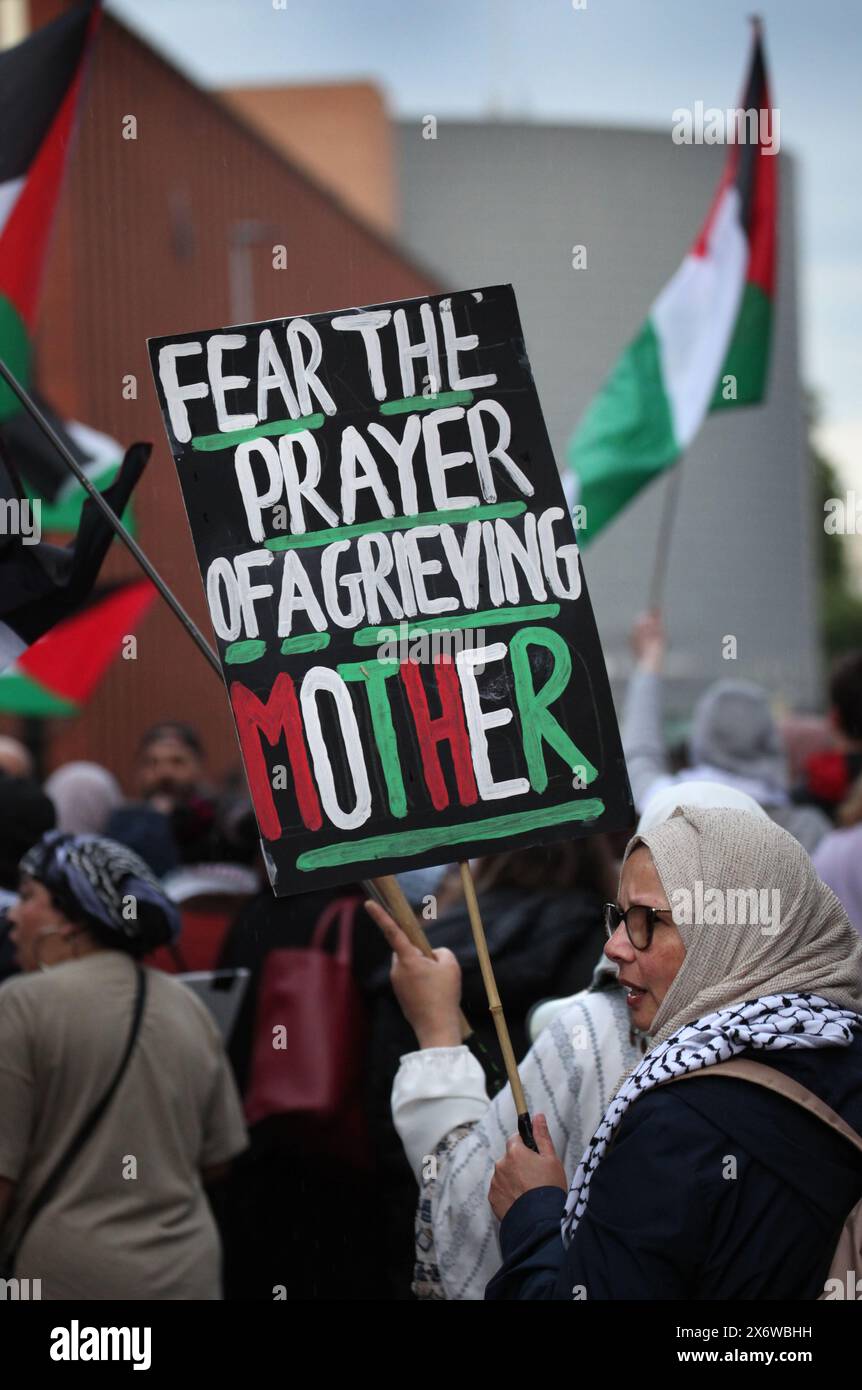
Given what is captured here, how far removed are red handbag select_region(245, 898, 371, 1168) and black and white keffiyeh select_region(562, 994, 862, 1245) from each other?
175 cm

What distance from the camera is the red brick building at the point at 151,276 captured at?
17844mm

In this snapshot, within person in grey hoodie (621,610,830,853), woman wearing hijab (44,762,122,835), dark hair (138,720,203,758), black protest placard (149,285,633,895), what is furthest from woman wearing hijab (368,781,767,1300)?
dark hair (138,720,203,758)

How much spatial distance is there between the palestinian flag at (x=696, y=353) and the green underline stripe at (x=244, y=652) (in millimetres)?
2890

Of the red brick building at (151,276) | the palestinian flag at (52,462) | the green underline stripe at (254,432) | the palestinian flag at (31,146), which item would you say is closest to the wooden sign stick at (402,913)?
the green underline stripe at (254,432)

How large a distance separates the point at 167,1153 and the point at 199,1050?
22 cm

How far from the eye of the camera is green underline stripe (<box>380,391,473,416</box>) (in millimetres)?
2670

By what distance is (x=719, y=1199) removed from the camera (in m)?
2.08

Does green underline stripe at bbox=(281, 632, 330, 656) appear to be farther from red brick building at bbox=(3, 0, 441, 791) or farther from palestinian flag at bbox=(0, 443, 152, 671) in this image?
red brick building at bbox=(3, 0, 441, 791)

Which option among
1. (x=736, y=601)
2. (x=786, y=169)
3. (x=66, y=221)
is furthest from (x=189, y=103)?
(x=786, y=169)

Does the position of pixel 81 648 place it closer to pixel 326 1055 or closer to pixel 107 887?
pixel 326 1055

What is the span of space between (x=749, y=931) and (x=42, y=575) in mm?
1456

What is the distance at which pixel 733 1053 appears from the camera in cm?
215

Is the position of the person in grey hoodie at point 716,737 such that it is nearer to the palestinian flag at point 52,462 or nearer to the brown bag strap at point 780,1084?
the palestinian flag at point 52,462
